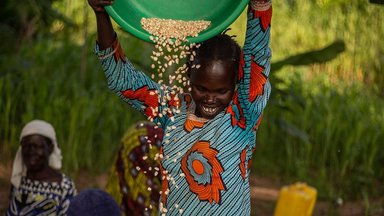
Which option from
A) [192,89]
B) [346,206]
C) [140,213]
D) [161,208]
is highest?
[192,89]

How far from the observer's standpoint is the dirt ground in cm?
748

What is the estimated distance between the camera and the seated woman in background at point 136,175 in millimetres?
5328

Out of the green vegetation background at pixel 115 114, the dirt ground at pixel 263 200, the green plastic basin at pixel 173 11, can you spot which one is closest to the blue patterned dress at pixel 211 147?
the green plastic basin at pixel 173 11

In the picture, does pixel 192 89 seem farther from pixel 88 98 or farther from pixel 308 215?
pixel 88 98

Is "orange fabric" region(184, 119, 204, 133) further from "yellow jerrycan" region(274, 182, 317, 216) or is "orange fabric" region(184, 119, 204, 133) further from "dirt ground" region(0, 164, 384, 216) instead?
"dirt ground" region(0, 164, 384, 216)

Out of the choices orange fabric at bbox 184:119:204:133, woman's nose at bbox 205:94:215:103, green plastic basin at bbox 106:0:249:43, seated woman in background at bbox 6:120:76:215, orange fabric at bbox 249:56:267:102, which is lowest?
seated woman in background at bbox 6:120:76:215

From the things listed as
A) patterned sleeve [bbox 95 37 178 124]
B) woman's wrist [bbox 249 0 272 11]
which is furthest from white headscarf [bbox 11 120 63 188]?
woman's wrist [bbox 249 0 272 11]

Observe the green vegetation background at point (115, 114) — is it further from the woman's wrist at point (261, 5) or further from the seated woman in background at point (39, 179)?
the woman's wrist at point (261, 5)

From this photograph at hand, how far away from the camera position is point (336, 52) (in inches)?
253

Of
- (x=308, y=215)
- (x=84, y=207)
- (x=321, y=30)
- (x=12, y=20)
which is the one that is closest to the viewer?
(x=84, y=207)

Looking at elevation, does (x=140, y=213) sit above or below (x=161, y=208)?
below

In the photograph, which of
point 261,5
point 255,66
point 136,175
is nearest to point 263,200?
point 136,175

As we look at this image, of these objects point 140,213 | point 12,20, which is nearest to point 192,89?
point 140,213

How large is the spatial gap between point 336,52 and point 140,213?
180 cm
